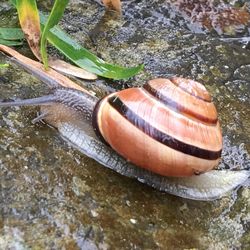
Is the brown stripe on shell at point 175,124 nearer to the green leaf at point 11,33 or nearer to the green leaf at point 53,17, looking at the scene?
the green leaf at point 53,17

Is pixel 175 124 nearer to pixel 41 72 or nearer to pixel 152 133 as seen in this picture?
pixel 152 133

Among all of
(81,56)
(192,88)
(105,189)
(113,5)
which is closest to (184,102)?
(192,88)

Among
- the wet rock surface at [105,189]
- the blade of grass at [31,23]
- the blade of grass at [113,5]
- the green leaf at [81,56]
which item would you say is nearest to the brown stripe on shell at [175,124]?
the wet rock surface at [105,189]

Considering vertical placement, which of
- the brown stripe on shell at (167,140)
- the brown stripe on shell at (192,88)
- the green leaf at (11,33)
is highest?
the brown stripe on shell at (192,88)

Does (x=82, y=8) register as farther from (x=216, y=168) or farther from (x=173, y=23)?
(x=216, y=168)

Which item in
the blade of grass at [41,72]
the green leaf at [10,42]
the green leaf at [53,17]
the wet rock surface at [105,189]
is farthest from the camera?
the green leaf at [10,42]

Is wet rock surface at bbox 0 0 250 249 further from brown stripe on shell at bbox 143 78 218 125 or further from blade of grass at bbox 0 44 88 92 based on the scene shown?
brown stripe on shell at bbox 143 78 218 125

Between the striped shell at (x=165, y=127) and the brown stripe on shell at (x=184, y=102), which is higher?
the brown stripe on shell at (x=184, y=102)

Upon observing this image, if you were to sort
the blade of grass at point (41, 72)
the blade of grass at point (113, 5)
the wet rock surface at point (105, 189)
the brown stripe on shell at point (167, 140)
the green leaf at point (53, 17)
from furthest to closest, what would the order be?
the blade of grass at point (113, 5) → the blade of grass at point (41, 72) → the green leaf at point (53, 17) → the brown stripe on shell at point (167, 140) → the wet rock surface at point (105, 189)
